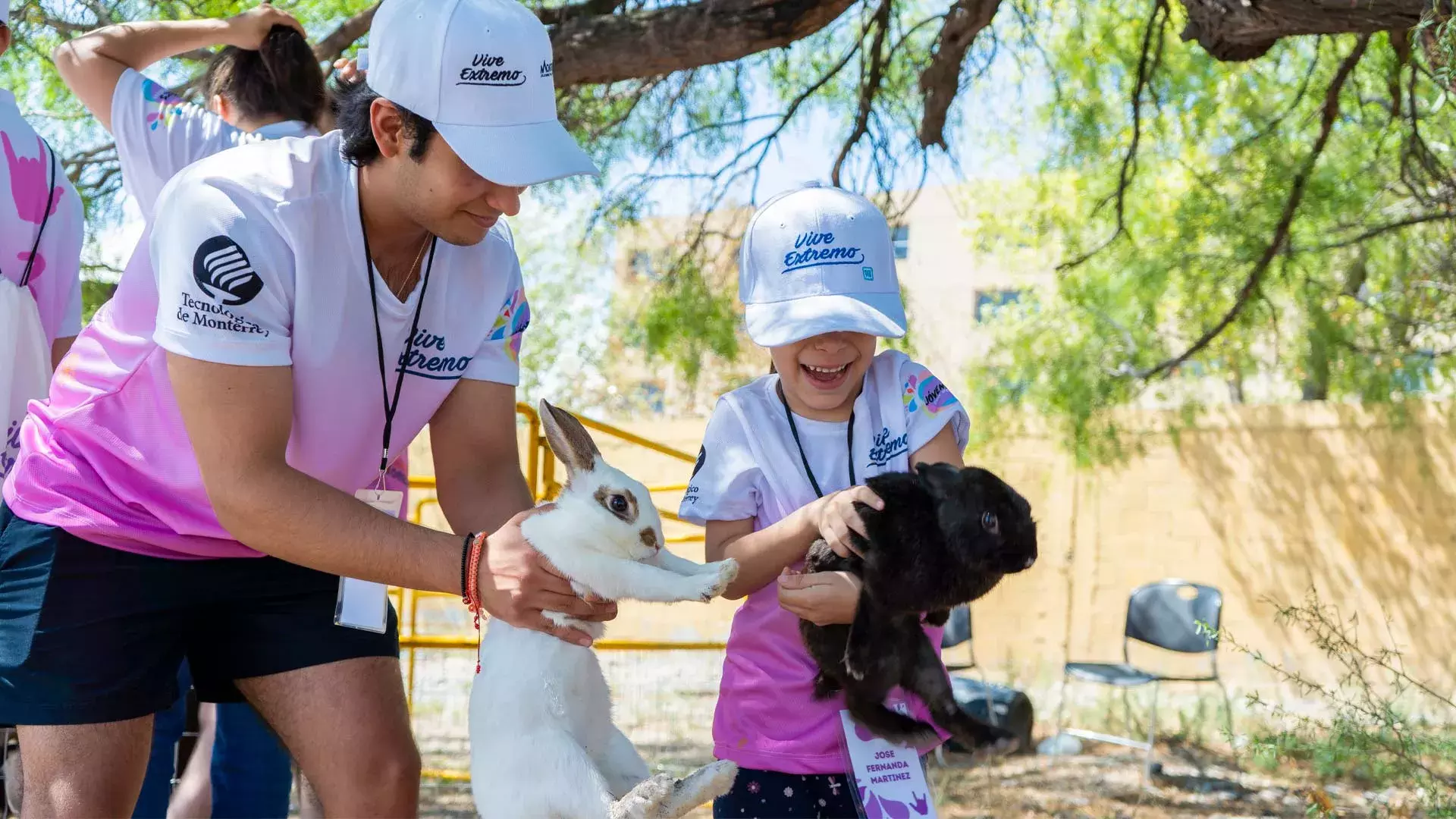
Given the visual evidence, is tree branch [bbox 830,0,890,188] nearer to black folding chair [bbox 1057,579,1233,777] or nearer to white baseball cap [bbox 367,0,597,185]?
white baseball cap [bbox 367,0,597,185]

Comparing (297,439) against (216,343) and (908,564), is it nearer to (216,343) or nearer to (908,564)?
(216,343)

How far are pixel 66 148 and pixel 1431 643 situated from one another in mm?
10000

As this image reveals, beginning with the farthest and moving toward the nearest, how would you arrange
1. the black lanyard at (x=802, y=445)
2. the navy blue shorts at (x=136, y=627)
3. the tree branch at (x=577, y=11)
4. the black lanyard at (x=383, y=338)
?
the tree branch at (x=577, y=11), the black lanyard at (x=802, y=445), the black lanyard at (x=383, y=338), the navy blue shorts at (x=136, y=627)

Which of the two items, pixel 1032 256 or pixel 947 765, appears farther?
pixel 1032 256

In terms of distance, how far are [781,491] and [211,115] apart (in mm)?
1780

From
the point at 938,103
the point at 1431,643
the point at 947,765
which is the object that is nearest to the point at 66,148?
the point at 938,103

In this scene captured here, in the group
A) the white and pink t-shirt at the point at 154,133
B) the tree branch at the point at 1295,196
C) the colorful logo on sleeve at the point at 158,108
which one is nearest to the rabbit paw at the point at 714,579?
the white and pink t-shirt at the point at 154,133

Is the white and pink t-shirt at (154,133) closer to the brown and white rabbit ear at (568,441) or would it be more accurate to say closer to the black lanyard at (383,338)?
the black lanyard at (383,338)

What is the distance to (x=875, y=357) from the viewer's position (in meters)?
2.77

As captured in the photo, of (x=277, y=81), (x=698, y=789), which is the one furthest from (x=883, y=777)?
(x=277, y=81)

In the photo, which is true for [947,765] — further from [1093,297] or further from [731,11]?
[1093,297]

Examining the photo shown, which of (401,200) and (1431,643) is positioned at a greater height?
(401,200)

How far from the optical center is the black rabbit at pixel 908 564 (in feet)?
7.57

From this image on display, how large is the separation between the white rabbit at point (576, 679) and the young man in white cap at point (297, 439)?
0.06 metres
